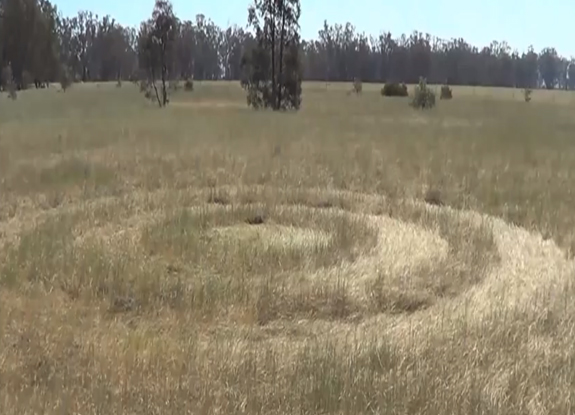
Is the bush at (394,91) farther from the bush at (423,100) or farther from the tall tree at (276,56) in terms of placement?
the tall tree at (276,56)

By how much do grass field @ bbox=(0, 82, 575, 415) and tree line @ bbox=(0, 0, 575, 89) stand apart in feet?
153

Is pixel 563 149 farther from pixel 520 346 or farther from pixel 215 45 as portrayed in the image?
pixel 215 45

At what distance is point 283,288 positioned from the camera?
643cm

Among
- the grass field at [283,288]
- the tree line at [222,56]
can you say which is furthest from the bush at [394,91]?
the grass field at [283,288]

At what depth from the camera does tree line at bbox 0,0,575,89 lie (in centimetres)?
5584

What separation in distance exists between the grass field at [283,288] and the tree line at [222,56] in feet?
153

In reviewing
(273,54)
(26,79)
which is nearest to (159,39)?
(273,54)

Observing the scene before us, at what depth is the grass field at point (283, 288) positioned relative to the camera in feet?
14.0

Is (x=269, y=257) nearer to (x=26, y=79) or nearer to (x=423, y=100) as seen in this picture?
(x=423, y=100)

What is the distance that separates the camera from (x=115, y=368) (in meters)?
4.48

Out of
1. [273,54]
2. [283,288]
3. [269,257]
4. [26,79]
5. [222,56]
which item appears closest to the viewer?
[283,288]

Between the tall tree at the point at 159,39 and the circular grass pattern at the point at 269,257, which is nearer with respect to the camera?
the circular grass pattern at the point at 269,257

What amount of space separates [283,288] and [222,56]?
92.3 meters

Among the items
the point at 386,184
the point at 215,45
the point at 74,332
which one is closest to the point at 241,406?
the point at 74,332
